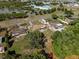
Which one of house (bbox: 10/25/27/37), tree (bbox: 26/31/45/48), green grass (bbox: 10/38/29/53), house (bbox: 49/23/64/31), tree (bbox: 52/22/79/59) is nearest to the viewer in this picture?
tree (bbox: 52/22/79/59)

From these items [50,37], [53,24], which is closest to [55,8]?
[53,24]

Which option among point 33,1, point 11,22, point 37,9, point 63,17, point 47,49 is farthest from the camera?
point 33,1

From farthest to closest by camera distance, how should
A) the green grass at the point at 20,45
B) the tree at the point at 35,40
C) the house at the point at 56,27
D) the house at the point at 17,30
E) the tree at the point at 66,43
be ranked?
the house at the point at 56,27 → the house at the point at 17,30 → the green grass at the point at 20,45 → the tree at the point at 35,40 → the tree at the point at 66,43

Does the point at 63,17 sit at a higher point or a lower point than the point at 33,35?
lower

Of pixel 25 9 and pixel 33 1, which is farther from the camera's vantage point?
pixel 33 1

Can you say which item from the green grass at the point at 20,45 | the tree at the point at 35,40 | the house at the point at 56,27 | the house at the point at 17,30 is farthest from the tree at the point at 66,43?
the house at the point at 17,30

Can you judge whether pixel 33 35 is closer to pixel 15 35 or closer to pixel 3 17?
pixel 15 35

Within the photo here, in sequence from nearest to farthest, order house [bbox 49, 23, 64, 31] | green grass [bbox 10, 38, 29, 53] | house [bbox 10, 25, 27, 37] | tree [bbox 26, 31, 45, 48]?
1. tree [bbox 26, 31, 45, 48]
2. green grass [bbox 10, 38, 29, 53]
3. house [bbox 10, 25, 27, 37]
4. house [bbox 49, 23, 64, 31]

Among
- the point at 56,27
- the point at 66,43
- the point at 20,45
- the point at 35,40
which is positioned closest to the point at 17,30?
the point at 56,27

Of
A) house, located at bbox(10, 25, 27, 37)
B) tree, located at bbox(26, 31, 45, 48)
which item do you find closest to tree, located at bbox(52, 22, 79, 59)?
tree, located at bbox(26, 31, 45, 48)

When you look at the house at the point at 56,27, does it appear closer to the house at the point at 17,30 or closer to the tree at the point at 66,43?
the house at the point at 17,30

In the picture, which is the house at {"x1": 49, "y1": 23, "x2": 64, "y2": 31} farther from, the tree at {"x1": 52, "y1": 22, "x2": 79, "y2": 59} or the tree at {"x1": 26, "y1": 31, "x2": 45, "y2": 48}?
the tree at {"x1": 26, "y1": 31, "x2": 45, "y2": 48}
